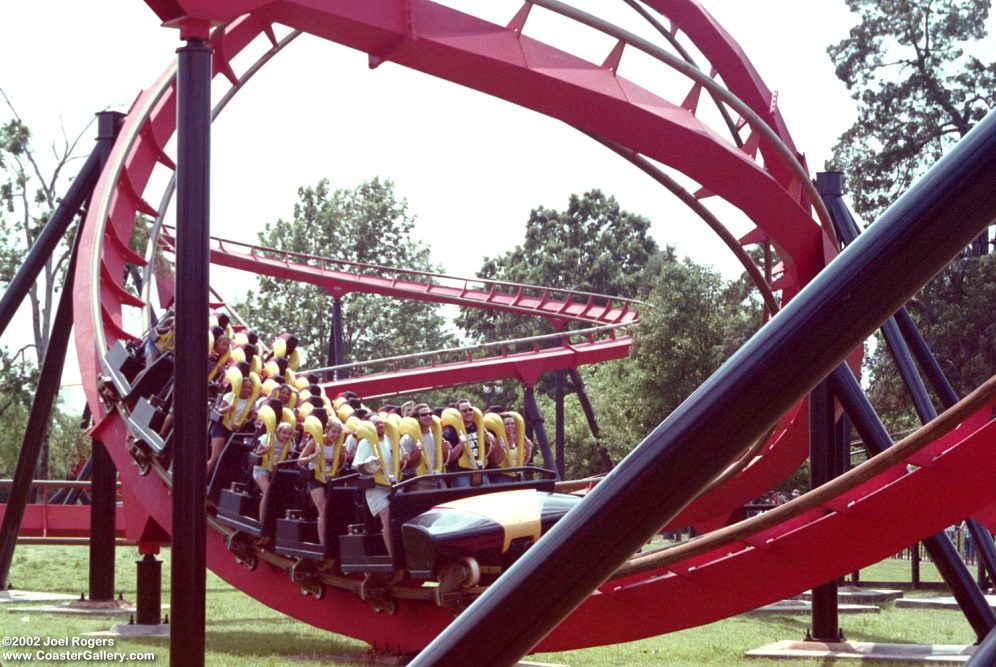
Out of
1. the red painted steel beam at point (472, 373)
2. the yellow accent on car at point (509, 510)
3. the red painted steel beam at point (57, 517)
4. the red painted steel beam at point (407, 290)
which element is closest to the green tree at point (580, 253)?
the red painted steel beam at point (407, 290)

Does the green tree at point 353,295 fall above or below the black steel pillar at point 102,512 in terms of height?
above

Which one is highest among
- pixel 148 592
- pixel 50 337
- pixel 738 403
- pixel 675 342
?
pixel 675 342

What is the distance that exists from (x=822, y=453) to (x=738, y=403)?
8.33 metres

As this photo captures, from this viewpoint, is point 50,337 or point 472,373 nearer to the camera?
point 50,337

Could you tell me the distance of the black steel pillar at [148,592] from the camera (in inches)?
362

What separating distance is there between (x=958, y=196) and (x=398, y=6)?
5.66m

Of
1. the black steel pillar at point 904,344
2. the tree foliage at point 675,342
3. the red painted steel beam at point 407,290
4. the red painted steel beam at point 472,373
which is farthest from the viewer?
the red painted steel beam at point 407,290

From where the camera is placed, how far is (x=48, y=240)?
1048 cm

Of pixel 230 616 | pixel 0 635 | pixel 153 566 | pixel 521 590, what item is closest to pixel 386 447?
pixel 153 566

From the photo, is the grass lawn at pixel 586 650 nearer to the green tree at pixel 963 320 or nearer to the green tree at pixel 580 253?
the green tree at pixel 963 320

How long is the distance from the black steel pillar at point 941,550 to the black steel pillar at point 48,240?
6.00 meters

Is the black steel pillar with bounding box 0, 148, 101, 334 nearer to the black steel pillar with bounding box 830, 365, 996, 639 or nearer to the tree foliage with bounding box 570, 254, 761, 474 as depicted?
the black steel pillar with bounding box 830, 365, 996, 639

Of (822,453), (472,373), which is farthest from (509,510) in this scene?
(472,373)

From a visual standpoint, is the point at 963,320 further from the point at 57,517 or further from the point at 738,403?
the point at 738,403
